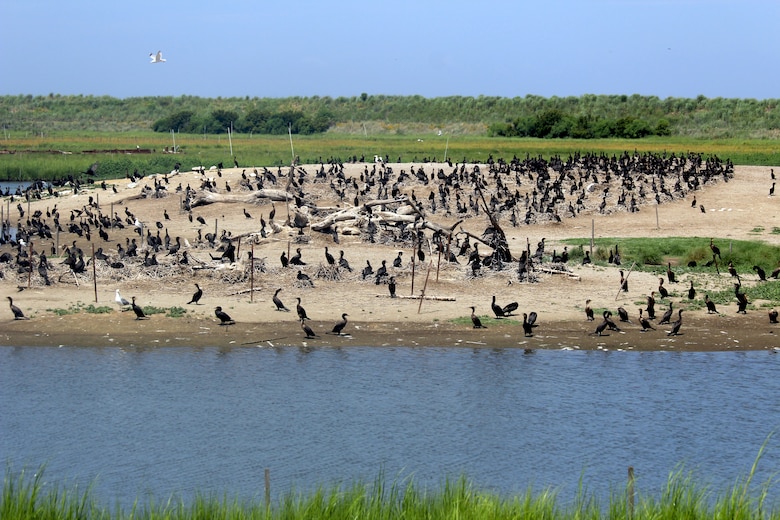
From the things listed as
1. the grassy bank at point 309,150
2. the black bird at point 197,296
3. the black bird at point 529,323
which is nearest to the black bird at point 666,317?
the black bird at point 529,323

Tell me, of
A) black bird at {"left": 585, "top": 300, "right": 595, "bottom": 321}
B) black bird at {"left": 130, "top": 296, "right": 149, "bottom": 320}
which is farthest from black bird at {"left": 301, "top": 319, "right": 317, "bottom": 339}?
black bird at {"left": 585, "top": 300, "right": 595, "bottom": 321}

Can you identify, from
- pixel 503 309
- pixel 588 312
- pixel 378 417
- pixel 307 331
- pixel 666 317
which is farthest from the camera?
pixel 503 309

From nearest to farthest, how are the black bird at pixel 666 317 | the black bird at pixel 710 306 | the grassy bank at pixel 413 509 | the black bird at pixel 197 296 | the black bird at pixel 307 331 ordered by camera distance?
the grassy bank at pixel 413 509, the black bird at pixel 307 331, the black bird at pixel 666 317, the black bird at pixel 710 306, the black bird at pixel 197 296

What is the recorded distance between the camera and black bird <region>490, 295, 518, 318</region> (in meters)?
24.2

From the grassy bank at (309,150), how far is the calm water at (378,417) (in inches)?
1287

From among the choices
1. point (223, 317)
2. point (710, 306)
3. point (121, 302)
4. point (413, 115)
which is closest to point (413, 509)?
point (223, 317)

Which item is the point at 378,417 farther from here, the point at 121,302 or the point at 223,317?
the point at 121,302

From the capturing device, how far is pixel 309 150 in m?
69.6

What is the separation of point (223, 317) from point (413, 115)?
7581 centimetres

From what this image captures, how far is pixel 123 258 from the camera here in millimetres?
28844

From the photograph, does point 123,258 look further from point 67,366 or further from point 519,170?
point 519,170

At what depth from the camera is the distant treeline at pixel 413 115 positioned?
74938 millimetres

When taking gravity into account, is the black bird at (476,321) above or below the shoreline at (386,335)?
above

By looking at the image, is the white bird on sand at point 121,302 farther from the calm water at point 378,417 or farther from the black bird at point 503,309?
the black bird at point 503,309
